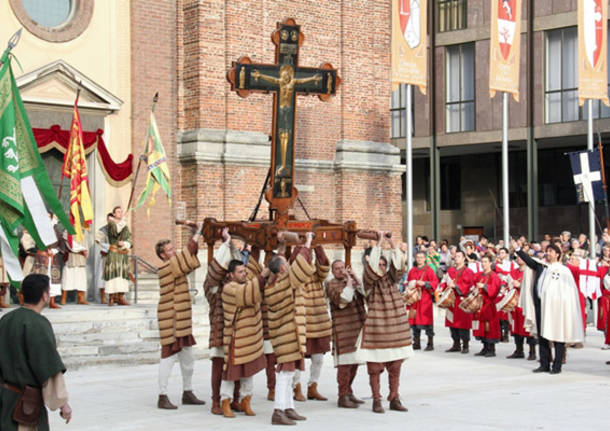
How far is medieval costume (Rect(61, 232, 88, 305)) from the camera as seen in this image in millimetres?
17547

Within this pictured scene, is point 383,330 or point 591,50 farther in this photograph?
point 591,50

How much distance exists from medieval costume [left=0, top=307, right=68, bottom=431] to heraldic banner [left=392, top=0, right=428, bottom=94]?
16.3 metres

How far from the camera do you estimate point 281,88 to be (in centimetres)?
1155

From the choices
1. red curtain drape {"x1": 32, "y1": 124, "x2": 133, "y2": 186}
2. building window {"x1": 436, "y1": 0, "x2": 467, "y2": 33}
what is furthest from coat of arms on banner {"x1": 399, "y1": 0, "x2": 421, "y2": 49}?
building window {"x1": 436, "y1": 0, "x2": 467, "y2": 33}

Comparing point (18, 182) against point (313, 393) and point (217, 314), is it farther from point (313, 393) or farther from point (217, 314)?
point (313, 393)

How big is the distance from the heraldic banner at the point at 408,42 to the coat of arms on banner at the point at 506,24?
6.89 ft

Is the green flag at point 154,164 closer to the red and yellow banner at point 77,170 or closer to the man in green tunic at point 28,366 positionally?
the red and yellow banner at point 77,170

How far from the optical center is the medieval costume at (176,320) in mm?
11305

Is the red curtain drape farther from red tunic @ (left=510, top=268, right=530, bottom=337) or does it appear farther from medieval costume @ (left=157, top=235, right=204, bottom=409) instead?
red tunic @ (left=510, top=268, right=530, bottom=337)

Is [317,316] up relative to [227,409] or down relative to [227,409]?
up

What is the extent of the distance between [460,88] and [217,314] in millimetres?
28283

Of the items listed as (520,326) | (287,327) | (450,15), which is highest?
(450,15)

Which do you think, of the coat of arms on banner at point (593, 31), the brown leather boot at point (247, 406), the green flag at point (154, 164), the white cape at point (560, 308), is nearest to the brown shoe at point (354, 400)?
the brown leather boot at point (247, 406)

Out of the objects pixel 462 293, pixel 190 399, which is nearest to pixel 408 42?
pixel 462 293
